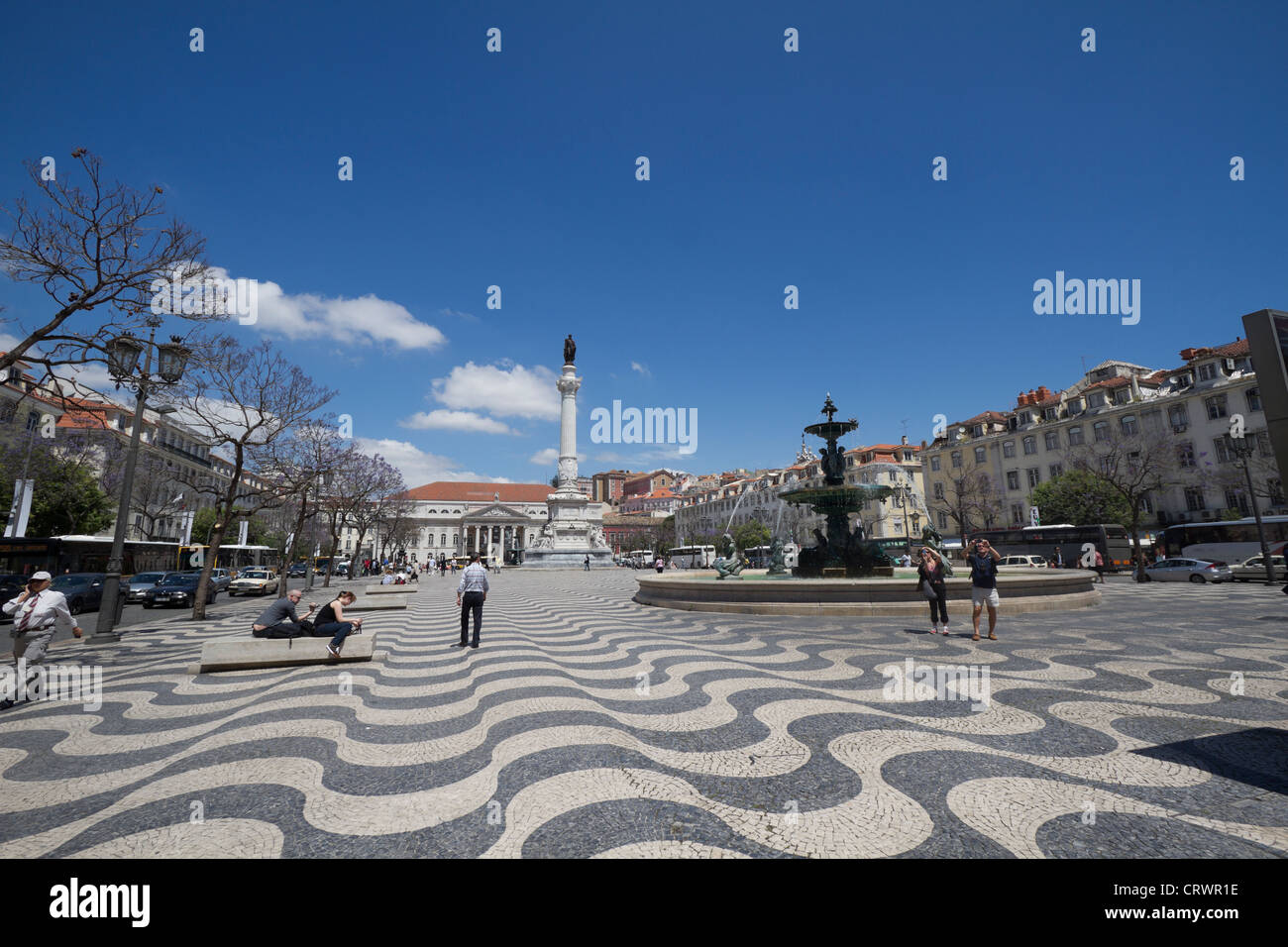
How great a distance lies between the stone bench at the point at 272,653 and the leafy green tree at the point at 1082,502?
4828 centimetres

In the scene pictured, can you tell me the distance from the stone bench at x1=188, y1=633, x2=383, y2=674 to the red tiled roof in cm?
12202

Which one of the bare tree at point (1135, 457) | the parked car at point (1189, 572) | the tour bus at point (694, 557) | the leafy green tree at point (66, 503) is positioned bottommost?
the tour bus at point (694, 557)

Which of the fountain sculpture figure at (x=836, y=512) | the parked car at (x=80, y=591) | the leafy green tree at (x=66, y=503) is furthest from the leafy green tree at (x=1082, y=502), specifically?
the leafy green tree at (x=66, y=503)

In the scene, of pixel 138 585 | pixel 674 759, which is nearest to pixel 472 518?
pixel 138 585

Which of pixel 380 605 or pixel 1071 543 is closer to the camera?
pixel 380 605

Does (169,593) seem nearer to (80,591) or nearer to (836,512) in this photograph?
(80,591)

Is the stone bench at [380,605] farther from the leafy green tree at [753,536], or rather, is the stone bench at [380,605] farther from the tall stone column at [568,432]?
the leafy green tree at [753,536]

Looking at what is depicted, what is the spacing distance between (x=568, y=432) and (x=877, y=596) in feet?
164

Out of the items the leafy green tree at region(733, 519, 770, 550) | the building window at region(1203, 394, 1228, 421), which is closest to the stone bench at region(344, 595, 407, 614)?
the building window at region(1203, 394, 1228, 421)

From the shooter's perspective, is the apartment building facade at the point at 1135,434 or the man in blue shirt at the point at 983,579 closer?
the man in blue shirt at the point at 983,579

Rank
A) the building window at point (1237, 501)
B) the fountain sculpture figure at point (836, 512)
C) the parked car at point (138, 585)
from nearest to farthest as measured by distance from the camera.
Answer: the fountain sculpture figure at point (836, 512), the parked car at point (138, 585), the building window at point (1237, 501)

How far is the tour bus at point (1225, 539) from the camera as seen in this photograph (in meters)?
25.8

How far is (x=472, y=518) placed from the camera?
112312mm

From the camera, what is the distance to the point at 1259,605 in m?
13.9
